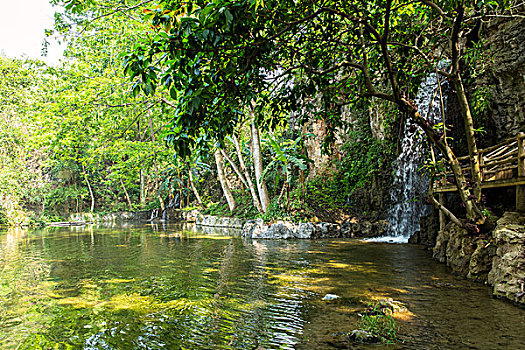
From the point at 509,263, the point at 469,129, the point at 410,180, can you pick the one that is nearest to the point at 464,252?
the point at 509,263

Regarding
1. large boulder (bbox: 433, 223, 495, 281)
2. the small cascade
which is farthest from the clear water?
large boulder (bbox: 433, 223, 495, 281)

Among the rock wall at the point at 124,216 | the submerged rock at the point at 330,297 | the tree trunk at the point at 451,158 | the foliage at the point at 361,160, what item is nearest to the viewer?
the submerged rock at the point at 330,297

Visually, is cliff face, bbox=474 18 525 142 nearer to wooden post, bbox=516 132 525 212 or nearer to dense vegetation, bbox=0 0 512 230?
dense vegetation, bbox=0 0 512 230

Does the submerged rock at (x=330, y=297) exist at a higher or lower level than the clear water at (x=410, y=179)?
lower

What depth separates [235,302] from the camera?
17.5ft

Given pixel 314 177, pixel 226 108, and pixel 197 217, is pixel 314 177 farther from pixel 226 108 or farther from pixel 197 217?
pixel 226 108

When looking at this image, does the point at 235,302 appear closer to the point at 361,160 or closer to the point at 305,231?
the point at 305,231

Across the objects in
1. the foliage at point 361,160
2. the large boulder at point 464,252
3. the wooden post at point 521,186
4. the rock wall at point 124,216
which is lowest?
the rock wall at point 124,216

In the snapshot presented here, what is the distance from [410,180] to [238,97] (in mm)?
9939

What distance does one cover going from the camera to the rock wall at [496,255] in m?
5.04

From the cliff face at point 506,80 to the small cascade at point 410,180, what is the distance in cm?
172

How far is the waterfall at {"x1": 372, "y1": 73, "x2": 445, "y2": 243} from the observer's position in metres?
12.1

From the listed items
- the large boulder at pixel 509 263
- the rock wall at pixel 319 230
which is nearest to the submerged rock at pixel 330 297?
the large boulder at pixel 509 263

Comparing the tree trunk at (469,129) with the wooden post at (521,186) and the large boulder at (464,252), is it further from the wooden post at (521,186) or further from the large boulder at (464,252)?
the large boulder at (464,252)
